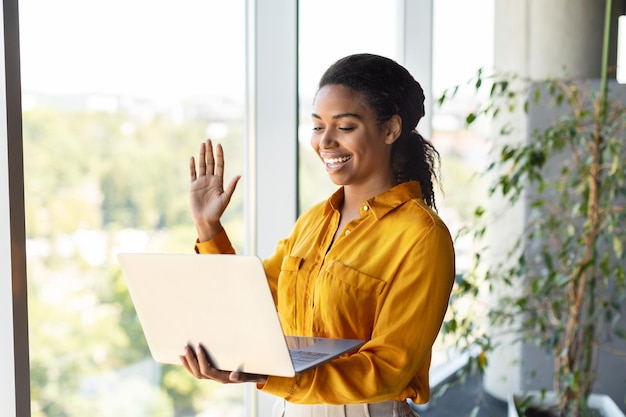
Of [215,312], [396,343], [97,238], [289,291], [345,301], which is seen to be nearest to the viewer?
[215,312]

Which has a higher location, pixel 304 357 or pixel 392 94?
pixel 392 94

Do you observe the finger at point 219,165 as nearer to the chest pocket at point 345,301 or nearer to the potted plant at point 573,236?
the chest pocket at point 345,301

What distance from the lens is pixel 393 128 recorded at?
1709 mm

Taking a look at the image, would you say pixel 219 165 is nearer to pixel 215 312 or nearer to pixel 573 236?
pixel 215 312

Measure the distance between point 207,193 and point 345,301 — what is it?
0.44 m

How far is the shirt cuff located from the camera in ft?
5.92

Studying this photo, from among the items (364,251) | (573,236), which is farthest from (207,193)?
(573,236)

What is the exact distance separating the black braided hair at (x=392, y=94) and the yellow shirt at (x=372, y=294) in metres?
0.07

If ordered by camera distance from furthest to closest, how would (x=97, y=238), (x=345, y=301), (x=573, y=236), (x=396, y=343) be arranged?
(x=573, y=236) < (x=97, y=238) < (x=345, y=301) < (x=396, y=343)

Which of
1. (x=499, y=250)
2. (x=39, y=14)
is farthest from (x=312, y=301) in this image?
(x=499, y=250)

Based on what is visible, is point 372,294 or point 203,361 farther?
point 372,294

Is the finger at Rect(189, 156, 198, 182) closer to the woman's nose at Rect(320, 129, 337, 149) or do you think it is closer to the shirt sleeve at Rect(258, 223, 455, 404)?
the woman's nose at Rect(320, 129, 337, 149)

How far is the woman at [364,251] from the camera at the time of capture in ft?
4.96

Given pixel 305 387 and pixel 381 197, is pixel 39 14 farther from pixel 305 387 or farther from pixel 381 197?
pixel 305 387
